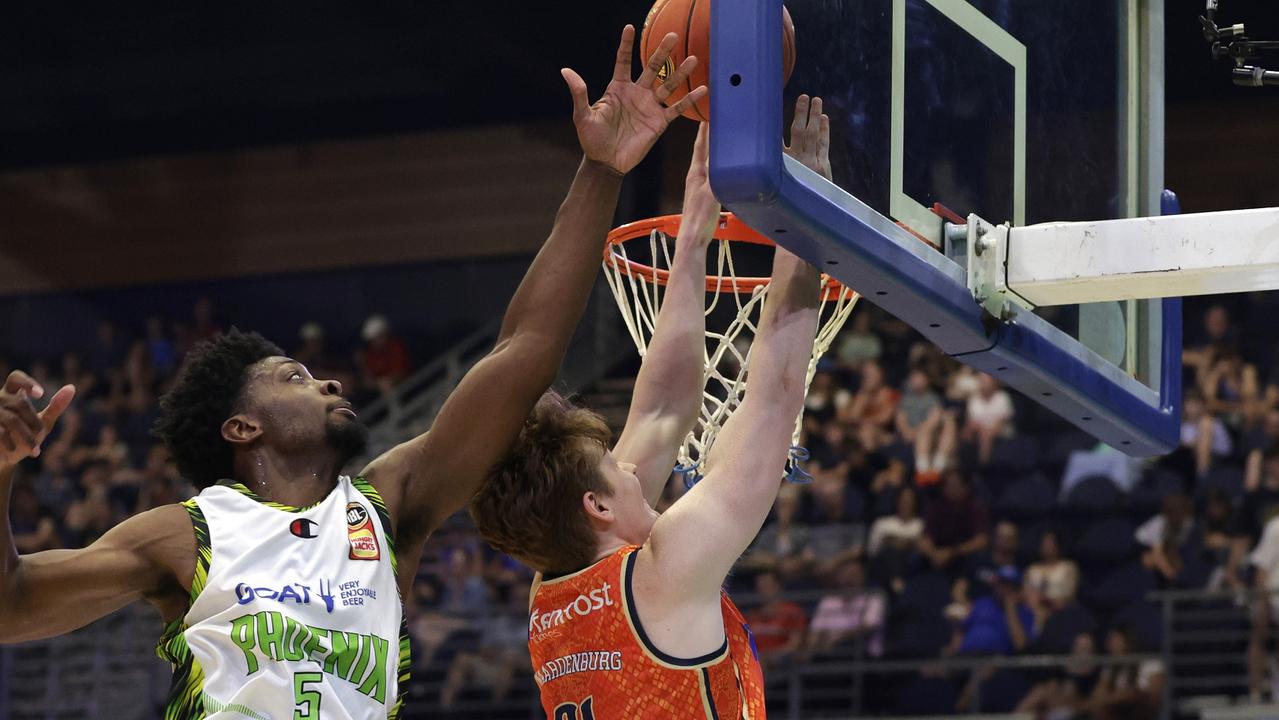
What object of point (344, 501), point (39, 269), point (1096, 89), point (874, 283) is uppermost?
point (39, 269)

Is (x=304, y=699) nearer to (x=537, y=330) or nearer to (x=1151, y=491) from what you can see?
(x=537, y=330)

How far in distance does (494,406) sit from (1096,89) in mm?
1675

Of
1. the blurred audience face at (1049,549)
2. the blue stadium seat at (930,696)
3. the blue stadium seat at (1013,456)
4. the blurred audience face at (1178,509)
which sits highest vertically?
the blue stadium seat at (1013,456)

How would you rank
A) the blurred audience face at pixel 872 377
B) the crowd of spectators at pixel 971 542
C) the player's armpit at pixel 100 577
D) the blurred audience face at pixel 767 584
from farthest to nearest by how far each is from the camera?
the blurred audience face at pixel 872 377 < the blurred audience face at pixel 767 584 < the crowd of spectators at pixel 971 542 < the player's armpit at pixel 100 577

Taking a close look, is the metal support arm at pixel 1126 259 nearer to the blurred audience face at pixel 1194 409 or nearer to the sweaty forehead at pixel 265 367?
the sweaty forehead at pixel 265 367

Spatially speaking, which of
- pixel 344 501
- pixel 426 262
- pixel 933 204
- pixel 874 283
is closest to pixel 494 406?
pixel 344 501

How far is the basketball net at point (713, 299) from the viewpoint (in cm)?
386

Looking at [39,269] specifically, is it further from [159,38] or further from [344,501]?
[344,501]

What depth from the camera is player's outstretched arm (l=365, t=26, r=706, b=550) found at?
125 inches

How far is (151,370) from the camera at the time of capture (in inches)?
586

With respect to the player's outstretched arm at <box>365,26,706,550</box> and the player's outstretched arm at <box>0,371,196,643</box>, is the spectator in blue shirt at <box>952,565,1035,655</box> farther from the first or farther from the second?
the player's outstretched arm at <box>0,371,196,643</box>

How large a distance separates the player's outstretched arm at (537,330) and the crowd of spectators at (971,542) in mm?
6517

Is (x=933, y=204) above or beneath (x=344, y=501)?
above

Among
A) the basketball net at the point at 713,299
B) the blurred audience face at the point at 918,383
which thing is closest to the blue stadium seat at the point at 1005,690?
the blurred audience face at the point at 918,383
